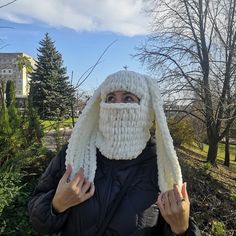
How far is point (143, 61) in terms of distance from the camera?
17297mm

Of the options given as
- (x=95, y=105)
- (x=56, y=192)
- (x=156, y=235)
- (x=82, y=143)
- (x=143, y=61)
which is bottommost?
(x=156, y=235)

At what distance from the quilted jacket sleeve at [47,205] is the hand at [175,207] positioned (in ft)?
1.63

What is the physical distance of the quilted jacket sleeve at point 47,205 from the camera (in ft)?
5.53

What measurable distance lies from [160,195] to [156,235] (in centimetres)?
29

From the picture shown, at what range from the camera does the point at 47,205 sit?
1.71m

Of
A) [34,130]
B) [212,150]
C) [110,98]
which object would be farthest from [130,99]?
[212,150]

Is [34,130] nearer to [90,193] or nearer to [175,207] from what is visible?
[90,193]

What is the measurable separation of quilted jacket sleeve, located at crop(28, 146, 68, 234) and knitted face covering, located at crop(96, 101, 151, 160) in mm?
270

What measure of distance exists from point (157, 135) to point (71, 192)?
0.61 m

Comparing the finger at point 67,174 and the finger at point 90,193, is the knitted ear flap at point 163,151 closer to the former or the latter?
the finger at point 90,193

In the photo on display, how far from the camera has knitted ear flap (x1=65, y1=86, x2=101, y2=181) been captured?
1772 mm

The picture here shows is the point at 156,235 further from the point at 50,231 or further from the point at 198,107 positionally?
the point at 198,107

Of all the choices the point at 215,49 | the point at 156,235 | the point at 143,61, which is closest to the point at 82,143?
the point at 156,235

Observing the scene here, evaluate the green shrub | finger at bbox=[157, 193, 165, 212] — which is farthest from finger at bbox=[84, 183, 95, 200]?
the green shrub
